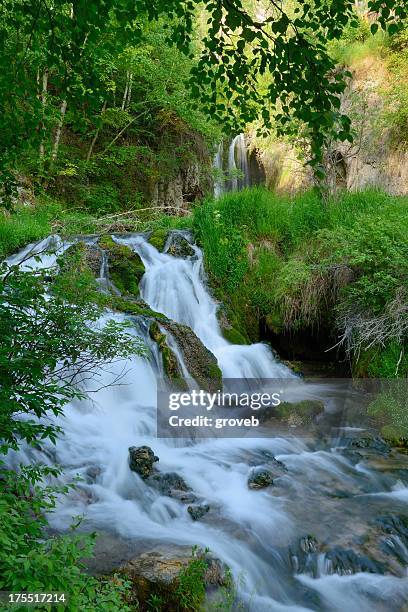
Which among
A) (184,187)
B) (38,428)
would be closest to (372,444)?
(38,428)

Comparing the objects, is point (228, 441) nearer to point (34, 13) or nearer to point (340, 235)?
point (340, 235)

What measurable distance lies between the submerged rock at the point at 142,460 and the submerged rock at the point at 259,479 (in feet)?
3.31

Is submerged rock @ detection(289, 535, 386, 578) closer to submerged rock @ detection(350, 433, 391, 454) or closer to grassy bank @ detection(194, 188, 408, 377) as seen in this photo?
submerged rock @ detection(350, 433, 391, 454)

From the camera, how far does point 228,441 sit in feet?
19.2

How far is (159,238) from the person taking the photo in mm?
9555

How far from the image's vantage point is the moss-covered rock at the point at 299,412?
20.9ft

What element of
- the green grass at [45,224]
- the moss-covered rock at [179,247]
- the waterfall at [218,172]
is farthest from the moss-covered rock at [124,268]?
the waterfall at [218,172]

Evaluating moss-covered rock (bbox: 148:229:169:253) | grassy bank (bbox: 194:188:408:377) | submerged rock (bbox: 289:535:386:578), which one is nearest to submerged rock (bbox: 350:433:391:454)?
grassy bank (bbox: 194:188:408:377)

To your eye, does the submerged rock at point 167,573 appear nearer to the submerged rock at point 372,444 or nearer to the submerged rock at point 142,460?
the submerged rock at point 142,460

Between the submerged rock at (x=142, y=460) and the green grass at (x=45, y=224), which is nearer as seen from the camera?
the submerged rock at (x=142, y=460)

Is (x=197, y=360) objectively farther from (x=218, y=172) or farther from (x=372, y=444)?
(x=218, y=172)

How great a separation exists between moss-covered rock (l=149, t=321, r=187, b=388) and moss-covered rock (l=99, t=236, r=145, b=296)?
180 cm

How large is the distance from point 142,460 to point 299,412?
2.58m

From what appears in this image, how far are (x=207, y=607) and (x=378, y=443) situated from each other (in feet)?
11.7
